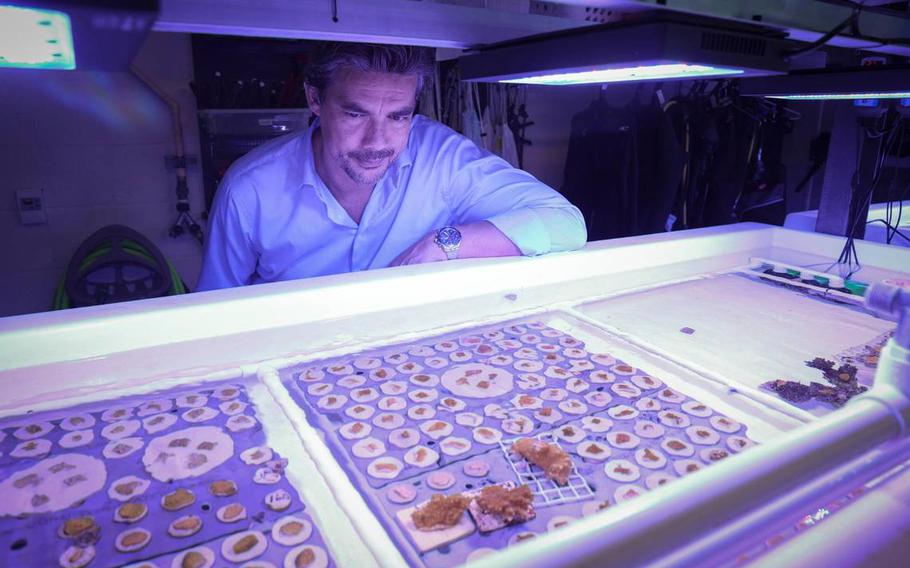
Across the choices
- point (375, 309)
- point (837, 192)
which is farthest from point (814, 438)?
point (837, 192)

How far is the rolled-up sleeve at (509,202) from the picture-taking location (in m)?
1.66

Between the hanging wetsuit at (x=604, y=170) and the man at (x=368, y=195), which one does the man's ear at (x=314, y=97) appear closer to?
the man at (x=368, y=195)

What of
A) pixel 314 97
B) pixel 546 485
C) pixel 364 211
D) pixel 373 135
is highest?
pixel 314 97

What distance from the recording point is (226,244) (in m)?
1.80

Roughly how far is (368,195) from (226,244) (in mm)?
472

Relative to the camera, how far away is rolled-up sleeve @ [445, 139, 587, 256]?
65.4 inches

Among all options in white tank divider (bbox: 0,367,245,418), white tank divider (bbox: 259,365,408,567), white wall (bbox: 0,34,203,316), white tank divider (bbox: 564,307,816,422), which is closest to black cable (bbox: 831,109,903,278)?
white tank divider (bbox: 564,307,816,422)

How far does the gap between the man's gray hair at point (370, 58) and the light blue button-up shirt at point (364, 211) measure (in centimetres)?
29

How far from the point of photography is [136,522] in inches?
27.6

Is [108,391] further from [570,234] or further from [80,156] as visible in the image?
[80,156]

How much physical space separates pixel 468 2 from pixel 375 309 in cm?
66

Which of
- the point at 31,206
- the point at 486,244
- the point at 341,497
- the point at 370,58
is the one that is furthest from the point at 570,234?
the point at 31,206

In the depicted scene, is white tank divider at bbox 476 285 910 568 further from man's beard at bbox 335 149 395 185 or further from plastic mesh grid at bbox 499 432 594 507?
man's beard at bbox 335 149 395 185

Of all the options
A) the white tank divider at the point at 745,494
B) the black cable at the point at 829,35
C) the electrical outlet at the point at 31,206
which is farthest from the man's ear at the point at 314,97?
the electrical outlet at the point at 31,206
